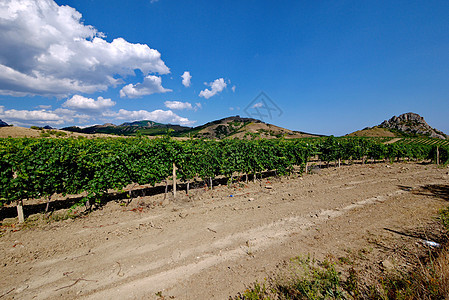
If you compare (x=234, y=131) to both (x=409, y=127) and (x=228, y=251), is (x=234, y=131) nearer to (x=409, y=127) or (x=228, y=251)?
(x=228, y=251)

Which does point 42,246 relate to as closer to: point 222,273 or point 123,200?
point 123,200

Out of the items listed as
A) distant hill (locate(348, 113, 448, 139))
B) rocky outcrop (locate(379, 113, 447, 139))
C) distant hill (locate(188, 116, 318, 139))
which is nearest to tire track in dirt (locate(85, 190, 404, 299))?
distant hill (locate(188, 116, 318, 139))

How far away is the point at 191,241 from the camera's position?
16.4 feet

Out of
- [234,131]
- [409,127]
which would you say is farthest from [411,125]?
[234,131]

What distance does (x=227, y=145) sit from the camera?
1102 centimetres

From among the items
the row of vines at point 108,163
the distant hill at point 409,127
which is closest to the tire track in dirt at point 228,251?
the row of vines at point 108,163

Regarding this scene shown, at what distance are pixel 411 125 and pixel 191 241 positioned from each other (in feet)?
638

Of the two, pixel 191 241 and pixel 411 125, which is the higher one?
pixel 411 125

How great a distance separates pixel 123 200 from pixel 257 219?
580 cm

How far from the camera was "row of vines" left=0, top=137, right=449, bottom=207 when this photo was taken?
6387 millimetres

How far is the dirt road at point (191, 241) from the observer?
355cm

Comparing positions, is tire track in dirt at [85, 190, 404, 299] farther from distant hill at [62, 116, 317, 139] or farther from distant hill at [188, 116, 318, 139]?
distant hill at [188, 116, 318, 139]

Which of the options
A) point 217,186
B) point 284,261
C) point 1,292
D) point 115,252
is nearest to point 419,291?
point 284,261

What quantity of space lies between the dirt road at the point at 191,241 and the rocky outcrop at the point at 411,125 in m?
167
